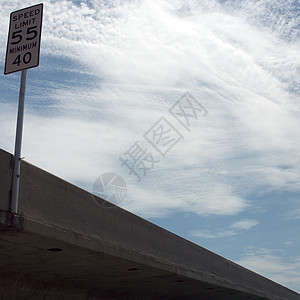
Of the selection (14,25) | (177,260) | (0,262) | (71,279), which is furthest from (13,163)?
(177,260)

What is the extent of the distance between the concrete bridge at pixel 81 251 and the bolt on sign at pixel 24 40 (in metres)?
1.76

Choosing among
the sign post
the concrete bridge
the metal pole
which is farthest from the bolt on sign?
the concrete bridge

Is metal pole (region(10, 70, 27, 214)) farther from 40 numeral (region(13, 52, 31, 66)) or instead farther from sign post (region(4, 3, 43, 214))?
40 numeral (region(13, 52, 31, 66))

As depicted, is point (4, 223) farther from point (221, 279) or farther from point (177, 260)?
point (221, 279)

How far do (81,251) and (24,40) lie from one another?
16.3 ft

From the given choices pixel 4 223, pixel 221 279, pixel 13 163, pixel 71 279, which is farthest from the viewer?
pixel 221 279

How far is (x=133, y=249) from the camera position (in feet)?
42.3

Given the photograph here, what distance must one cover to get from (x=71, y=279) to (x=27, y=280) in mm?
1828

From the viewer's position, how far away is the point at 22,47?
855cm

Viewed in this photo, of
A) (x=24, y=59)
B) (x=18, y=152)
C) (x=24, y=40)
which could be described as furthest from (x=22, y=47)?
(x=18, y=152)

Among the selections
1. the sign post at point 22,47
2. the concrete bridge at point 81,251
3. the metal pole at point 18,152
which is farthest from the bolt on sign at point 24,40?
the concrete bridge at point 81,251

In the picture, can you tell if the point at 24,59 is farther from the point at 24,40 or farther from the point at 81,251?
the point at 81,251

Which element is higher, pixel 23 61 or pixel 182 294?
pixel 23 61

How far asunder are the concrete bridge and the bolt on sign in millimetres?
1757
